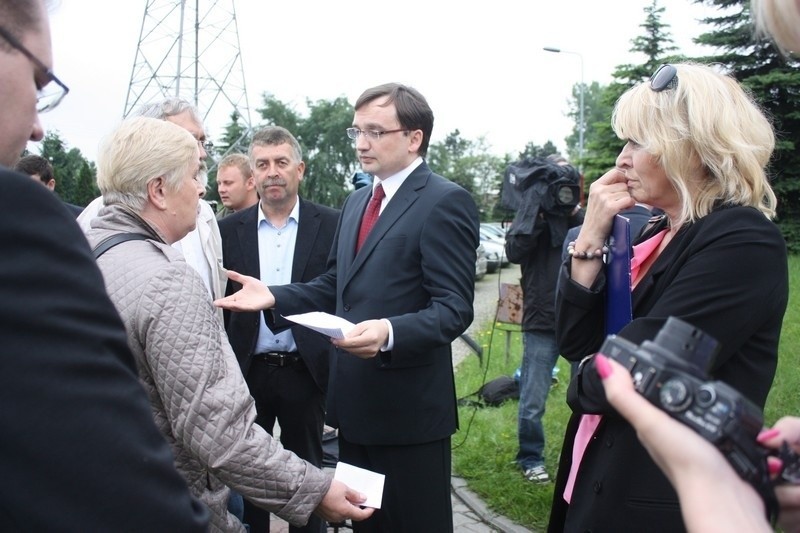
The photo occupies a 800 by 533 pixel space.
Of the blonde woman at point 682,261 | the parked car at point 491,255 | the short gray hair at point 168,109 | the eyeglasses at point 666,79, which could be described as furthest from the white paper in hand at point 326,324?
the parked car at point 491,255

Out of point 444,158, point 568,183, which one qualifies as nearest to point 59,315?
point 568,183

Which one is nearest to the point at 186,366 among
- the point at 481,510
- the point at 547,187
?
the point at 481,510

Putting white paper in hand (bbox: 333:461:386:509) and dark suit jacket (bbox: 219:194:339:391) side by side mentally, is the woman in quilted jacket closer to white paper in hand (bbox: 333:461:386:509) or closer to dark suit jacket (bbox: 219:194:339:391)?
white paper in hand (bbox: 333:461:386:509)

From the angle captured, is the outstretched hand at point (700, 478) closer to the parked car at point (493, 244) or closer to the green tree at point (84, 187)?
the parked car at point (493, 244)

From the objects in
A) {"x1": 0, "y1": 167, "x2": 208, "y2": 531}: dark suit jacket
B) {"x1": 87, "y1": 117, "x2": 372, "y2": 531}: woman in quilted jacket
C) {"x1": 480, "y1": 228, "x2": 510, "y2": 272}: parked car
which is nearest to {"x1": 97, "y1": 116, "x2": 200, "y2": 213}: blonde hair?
{"x1": 87, "y1": 117, "x2": 372, "y2": 531}: woman in quilted jacket

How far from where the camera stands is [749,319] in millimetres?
1855

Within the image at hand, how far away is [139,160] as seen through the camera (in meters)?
2.22

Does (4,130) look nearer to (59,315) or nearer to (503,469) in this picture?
(59,315)

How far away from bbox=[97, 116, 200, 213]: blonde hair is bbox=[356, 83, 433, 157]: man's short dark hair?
1.15 meters

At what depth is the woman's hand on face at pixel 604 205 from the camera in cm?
226

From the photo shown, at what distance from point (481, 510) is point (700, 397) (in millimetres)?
3903

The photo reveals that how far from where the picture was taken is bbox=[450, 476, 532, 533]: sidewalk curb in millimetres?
4270

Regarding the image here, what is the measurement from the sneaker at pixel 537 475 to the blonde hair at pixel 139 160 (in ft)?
11.5

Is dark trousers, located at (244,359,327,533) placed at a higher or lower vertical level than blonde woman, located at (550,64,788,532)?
lower
